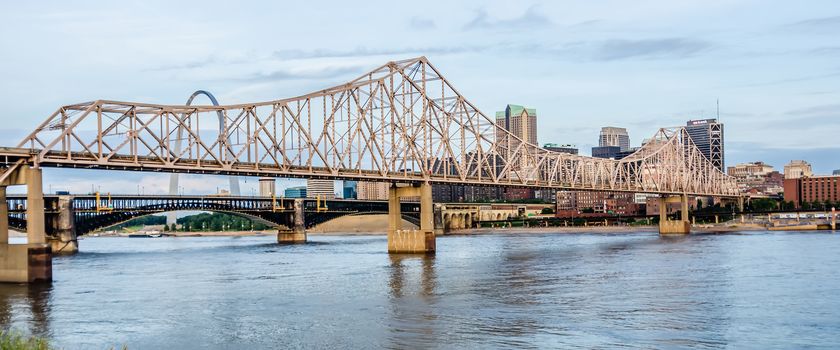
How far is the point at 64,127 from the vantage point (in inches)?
3250

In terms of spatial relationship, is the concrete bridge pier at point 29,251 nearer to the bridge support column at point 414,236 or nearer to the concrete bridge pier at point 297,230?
the bridge support column at point 414,236

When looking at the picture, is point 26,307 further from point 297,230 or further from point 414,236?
point 297,230

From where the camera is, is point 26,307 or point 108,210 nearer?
point 26,307

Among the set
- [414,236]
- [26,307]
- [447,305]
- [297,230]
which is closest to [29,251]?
[26,307]

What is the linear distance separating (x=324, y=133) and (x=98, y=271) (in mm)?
32884

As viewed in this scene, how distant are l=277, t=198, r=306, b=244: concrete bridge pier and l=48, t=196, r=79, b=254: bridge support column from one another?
5097cm

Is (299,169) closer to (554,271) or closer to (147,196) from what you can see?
(554,271)

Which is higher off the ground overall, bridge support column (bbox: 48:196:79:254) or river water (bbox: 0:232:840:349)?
bridge support column (bbox: 48:196:79:254)

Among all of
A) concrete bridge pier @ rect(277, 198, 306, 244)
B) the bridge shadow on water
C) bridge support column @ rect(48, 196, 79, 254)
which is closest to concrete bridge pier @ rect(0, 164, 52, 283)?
the bridge shadow on water

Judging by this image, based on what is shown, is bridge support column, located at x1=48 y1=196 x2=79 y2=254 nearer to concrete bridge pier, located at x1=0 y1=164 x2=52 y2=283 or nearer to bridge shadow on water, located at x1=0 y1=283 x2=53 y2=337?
concrete bridge pier, located at x1=0 y1=164 x2=52 y2=283

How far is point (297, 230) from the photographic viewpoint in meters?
Result: 190

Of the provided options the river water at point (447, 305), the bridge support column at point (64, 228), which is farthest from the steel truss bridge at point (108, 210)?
the river water at point (447, 305)

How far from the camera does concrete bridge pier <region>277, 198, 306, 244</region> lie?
18762 centimetres

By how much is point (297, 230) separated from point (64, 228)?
184 feet
